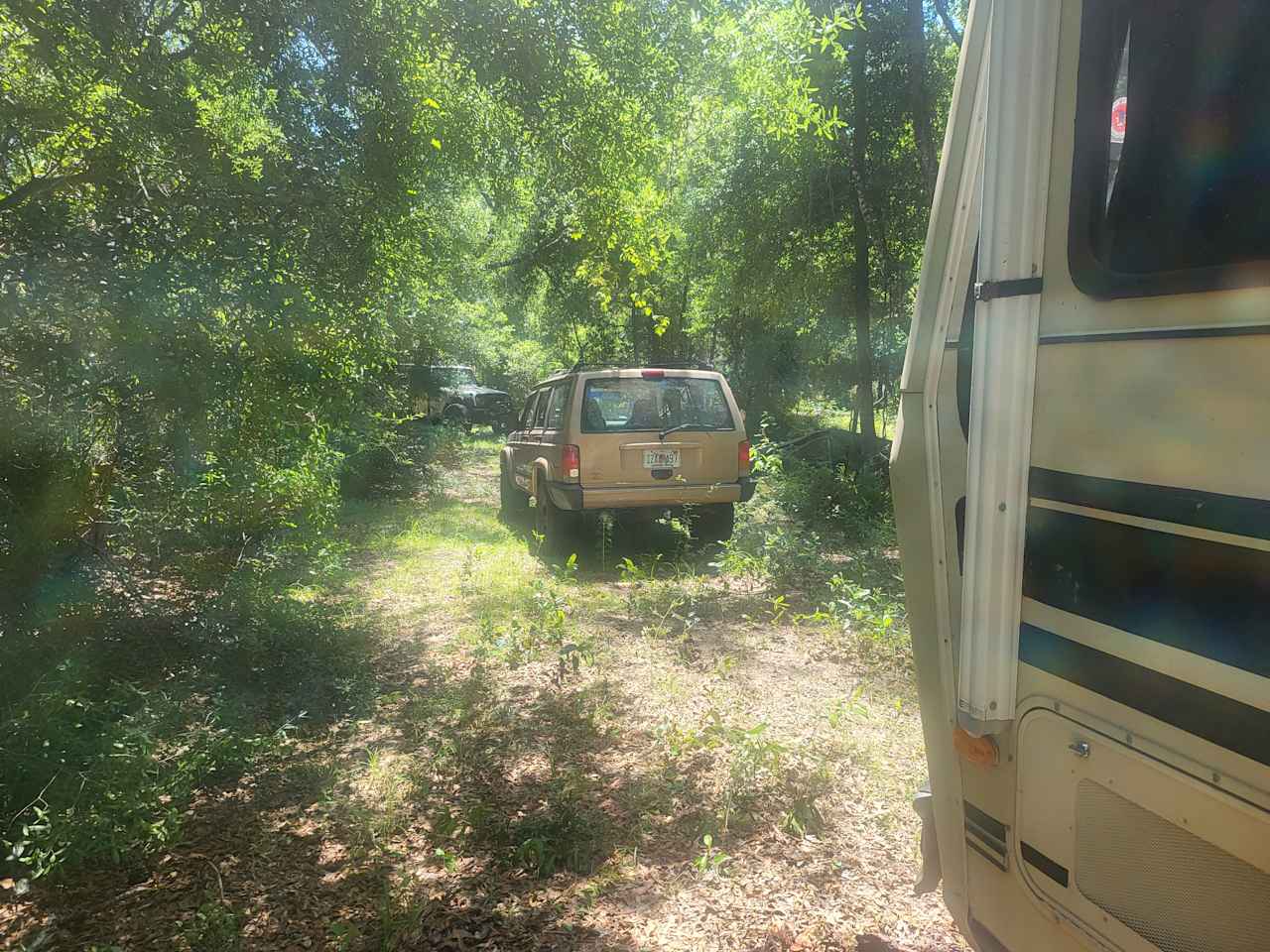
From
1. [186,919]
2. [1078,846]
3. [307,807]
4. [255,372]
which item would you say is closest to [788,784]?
[1078,846]

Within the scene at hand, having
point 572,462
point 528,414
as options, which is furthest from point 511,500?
point 572,462

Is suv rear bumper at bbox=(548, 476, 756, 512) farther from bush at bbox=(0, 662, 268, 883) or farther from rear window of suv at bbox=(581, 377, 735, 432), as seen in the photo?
bush at bbox=(0, 662, 268, 883)

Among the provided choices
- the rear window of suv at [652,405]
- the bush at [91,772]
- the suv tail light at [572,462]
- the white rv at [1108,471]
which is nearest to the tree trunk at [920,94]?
the rear window of suv at [652,405]

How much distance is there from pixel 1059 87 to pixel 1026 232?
11.5 inches

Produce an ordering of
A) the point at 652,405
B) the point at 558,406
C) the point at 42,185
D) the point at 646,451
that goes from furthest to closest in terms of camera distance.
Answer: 1. the point at 558,406
2. the point at 652,405
3. the point at 646,451
4. the point at 42,185

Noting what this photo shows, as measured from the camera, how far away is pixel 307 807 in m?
3.19

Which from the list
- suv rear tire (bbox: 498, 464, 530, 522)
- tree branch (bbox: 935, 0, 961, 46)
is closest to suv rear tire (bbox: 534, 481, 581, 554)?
suv rear tire (bbox: 498, 464, 530, 522)

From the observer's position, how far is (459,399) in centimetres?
1911

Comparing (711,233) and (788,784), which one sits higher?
(711,233)

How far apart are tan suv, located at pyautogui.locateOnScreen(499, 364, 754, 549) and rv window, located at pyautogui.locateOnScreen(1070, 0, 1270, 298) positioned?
5461 millimetres

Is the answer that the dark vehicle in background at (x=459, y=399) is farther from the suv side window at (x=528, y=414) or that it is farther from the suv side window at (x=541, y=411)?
the suv side window at (x=541, y=411)

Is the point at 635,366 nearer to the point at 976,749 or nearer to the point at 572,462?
the point at 572,462

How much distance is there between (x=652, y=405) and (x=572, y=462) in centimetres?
99

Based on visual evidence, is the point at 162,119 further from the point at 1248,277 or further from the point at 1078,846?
the point at 1078,846
